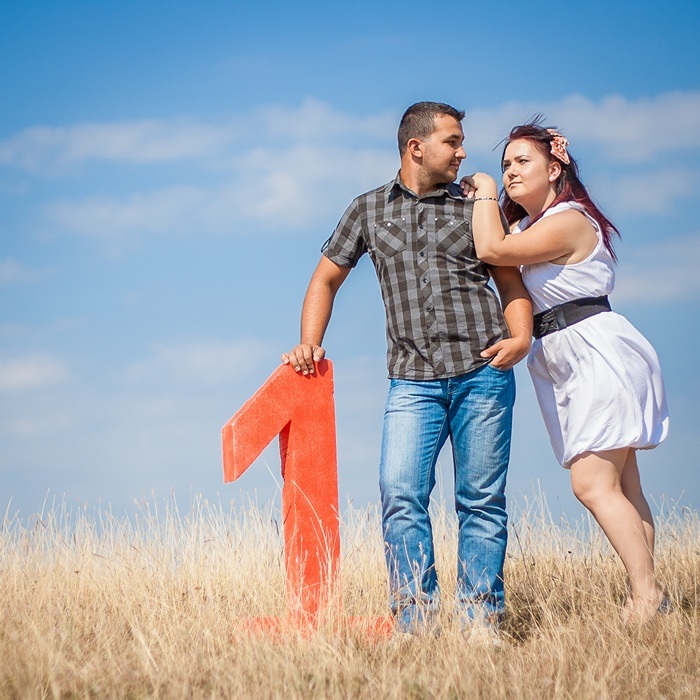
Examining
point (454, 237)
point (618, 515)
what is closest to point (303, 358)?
point (454, 237)

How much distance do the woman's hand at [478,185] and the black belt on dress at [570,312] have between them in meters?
0.75

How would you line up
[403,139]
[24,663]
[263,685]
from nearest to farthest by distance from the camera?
1. [263,685]
2. [24,663]
3. [403,139]

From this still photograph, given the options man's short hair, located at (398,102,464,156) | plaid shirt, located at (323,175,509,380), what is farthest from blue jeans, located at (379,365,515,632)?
man's short hair, located at (398,102,464,156)

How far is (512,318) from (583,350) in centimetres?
44

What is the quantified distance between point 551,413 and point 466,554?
1.01 m

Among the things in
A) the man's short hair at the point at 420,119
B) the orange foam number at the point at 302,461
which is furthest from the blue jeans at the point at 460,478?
the man's short hair at the point at 420,119

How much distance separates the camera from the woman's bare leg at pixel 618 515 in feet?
16.4

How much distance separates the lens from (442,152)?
499cm

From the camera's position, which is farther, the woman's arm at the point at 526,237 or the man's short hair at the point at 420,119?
the man's short hair at the point at 420,119

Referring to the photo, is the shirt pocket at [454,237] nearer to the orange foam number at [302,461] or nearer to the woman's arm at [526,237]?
the woman's arm at [526,237]

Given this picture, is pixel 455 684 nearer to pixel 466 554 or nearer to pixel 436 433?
pixel 466 554

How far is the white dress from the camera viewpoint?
16.4ft

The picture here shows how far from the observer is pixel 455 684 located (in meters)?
4.02

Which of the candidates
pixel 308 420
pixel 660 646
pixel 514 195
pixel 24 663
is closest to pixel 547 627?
pixel 660 646
